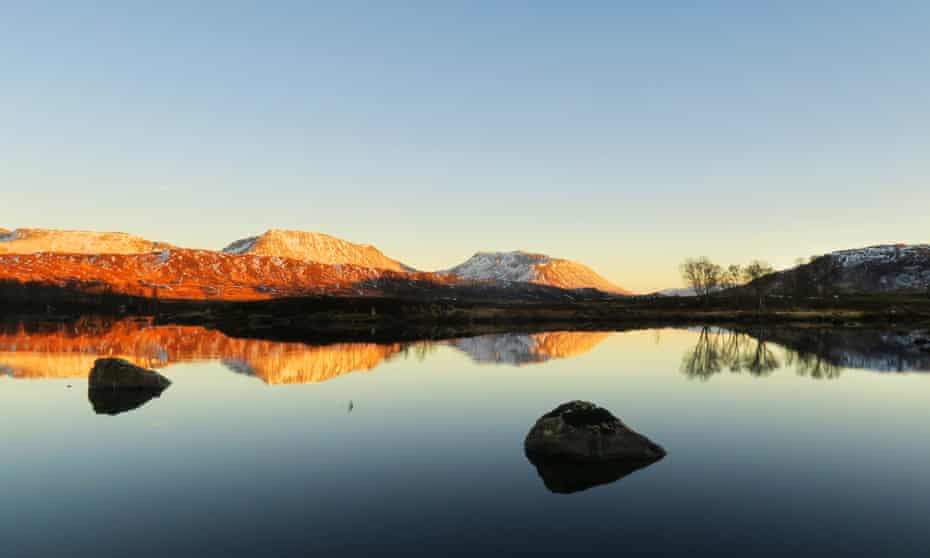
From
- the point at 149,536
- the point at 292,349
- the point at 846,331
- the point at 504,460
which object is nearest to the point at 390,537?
the point at 149,536

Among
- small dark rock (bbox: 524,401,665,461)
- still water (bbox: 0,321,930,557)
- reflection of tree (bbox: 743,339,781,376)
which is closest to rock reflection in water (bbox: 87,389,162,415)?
still water (bbox: 0,321,930,557)

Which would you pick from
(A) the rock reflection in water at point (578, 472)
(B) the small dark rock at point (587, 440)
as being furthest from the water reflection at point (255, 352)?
(A) the rock reflection in water at point (578, 472)

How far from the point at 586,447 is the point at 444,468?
23.7ft

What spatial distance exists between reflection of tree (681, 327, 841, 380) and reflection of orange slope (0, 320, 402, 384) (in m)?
43.5

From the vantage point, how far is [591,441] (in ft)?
88.5

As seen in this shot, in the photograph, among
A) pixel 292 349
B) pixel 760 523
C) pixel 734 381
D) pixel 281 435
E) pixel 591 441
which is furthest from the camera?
pixel 292 349

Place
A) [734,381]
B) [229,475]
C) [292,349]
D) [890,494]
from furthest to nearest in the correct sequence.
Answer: [292,349] < [734,381] < [229,475] < [890,494]

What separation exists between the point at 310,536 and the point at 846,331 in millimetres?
141969

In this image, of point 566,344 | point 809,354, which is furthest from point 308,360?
point 809,354

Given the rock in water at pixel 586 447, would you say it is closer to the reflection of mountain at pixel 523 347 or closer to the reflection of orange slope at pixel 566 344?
the reflection of mountain at pixel 523 347

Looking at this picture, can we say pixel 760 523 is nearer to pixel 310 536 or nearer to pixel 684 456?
pixel 684 456

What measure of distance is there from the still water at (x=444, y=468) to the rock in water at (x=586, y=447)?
114cm

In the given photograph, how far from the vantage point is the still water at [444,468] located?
725 inches

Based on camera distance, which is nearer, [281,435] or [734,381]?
[281,435]
